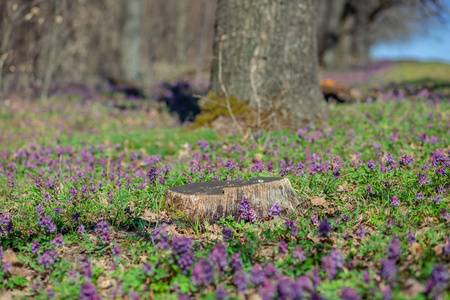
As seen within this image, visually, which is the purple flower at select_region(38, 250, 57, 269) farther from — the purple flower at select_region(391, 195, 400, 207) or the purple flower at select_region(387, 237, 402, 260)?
the purple flower at select_region(391, 195, 400, 207)

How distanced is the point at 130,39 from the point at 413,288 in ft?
52.7

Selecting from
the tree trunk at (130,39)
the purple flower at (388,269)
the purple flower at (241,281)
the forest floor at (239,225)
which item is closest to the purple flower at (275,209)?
the forest floor at (239,225)

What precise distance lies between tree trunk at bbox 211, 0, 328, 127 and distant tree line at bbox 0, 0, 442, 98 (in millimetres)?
856

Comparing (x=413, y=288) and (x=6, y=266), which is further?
(x=6, y=266)

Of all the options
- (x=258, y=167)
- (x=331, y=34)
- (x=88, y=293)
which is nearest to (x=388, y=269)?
(x=88, y=293)

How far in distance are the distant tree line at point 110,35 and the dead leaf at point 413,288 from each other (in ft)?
16.0

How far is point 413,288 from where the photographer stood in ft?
7.70

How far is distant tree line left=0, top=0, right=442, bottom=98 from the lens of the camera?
12.1 metres

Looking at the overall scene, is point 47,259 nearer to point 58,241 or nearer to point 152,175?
point 58,241

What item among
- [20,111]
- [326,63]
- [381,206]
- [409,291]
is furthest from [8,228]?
[326,63]

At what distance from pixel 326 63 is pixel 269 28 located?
24.7 meters

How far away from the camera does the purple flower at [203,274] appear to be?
8.55 feet

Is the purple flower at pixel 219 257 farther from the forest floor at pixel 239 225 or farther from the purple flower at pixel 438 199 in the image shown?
the purple flower at pixel 438 199

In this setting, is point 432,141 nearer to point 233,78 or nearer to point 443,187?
point 443,187
